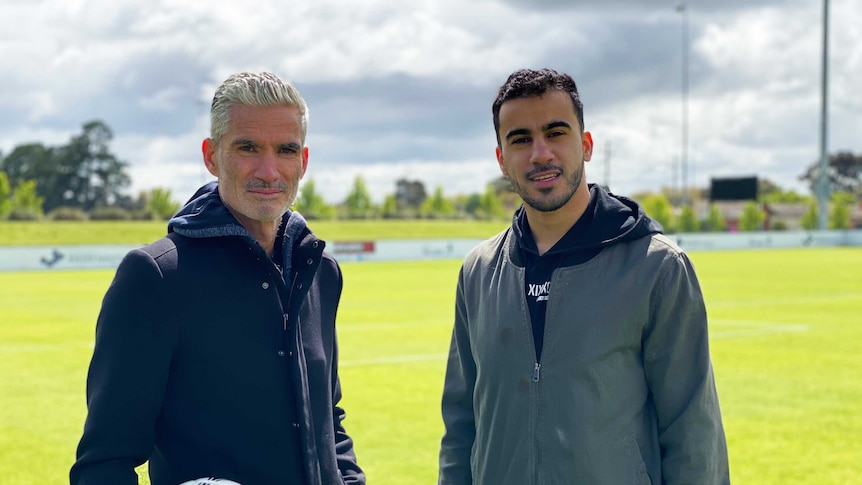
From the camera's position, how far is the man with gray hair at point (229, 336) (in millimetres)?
2777

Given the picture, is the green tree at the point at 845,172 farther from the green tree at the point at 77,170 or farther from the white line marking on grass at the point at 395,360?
the white line marking on grass at the point at 395,360

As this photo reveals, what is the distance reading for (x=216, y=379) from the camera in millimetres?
2928

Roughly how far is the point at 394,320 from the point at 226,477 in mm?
16303

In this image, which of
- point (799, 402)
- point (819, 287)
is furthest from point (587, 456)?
point (819, 287)

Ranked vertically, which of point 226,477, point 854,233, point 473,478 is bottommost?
point 854,233

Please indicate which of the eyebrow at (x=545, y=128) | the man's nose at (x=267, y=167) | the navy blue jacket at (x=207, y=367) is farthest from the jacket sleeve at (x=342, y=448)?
the eyebrow at (x=545, y=128)

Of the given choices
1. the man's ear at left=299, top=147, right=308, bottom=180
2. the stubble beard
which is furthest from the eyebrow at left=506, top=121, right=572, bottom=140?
the man's ear at left=299, top=147, right=308, bottom=180

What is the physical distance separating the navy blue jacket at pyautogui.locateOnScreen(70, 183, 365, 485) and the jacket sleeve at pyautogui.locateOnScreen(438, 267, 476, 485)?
638mm

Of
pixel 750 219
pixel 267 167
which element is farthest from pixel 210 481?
pixel 750 219

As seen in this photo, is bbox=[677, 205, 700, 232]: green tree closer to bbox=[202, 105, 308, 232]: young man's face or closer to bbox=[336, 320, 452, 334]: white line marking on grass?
bbox=[336, 320, 452, 334]: white line marking on grass

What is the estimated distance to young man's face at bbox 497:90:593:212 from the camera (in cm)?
346

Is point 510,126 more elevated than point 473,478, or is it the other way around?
point 510,126

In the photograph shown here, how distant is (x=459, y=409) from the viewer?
149 inches

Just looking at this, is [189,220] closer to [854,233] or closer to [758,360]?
[758,360]
